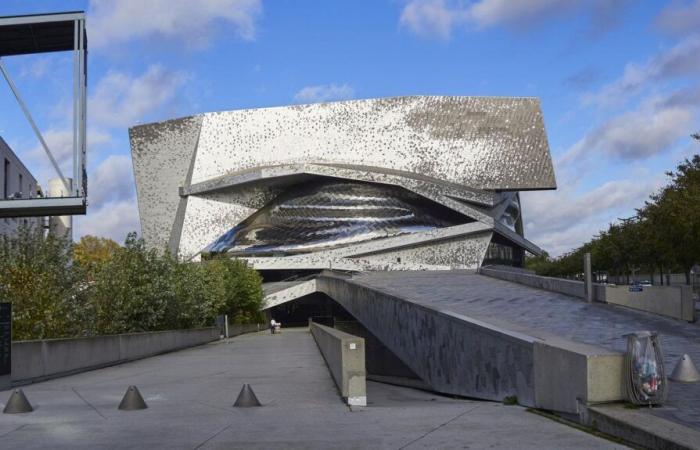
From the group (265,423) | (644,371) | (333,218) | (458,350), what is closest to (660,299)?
(458,350)

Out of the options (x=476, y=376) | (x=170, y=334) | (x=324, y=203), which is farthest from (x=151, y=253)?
(x=324, y=203)

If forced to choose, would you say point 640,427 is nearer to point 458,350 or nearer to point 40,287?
point 458,350

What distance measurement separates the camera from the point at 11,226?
45938 millimetres

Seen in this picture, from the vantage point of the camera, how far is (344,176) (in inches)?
2564

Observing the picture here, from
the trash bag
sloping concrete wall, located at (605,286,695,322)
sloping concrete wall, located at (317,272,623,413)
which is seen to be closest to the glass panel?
sloping concrete wall, located at (317,272,623,413)

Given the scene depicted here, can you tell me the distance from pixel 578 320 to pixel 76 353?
10.5 meters

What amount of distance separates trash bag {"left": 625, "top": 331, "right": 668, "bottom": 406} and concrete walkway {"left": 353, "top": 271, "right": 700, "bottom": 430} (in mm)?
152

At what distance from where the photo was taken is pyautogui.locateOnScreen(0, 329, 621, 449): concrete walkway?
23.2 ft

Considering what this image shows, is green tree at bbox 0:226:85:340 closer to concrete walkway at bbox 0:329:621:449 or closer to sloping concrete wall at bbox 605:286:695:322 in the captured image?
concrete walkway at bbox 0:329:621:449

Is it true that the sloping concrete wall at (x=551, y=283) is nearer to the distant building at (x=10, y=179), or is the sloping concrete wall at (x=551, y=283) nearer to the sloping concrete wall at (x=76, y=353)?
the sloping concrete wall at (x=76, y=353)

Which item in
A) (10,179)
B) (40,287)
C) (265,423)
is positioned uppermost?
(10,179)

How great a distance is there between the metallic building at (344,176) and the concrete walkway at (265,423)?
51.5 meters

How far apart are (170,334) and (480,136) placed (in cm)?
4517

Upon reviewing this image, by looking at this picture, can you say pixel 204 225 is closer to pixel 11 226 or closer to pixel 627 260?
pixel 11 226
